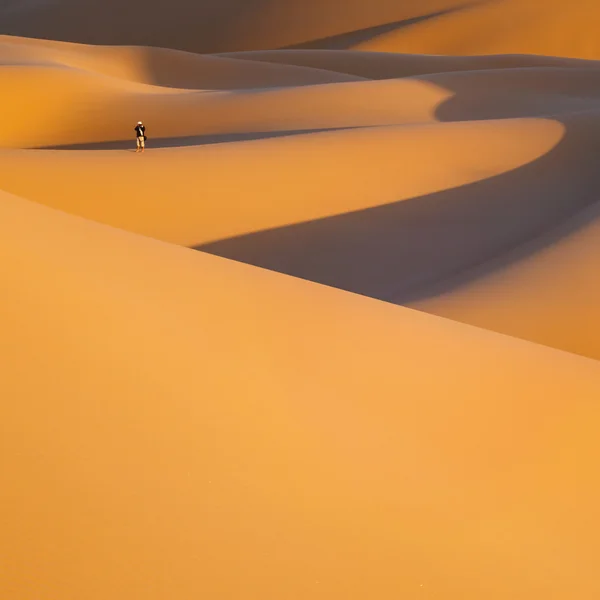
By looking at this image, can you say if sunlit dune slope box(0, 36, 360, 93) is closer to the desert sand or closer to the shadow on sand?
the desert sand

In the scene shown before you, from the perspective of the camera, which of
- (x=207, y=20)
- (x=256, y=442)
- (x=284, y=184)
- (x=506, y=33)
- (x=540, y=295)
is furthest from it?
(x=207, y=20)

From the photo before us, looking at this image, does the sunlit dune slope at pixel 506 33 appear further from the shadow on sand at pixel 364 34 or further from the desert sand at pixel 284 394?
the desert sand at pixel 284 394

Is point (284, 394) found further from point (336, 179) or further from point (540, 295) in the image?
point (336, 179)

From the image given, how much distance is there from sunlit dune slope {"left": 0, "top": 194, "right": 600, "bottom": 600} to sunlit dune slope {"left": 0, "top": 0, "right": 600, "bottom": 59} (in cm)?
2630

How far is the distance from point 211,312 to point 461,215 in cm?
612

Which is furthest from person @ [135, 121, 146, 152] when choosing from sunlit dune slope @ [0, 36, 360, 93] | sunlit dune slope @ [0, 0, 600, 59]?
sunlit dune slope @ [0, 0, 600, 59]

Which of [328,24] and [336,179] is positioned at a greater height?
[328,24]

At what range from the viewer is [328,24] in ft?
103

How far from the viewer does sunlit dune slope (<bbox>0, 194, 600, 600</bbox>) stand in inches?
81.6

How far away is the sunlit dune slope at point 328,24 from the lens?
2905cm

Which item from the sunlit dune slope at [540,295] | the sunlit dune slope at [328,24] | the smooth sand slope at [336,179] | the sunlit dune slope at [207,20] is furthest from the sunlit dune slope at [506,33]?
the sunlit dune slope at [540,295]

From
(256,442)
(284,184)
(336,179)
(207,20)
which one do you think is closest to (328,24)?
(207,20)

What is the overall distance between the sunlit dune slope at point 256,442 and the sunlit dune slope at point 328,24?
86.3 ft

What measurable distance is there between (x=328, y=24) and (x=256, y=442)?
1204 inches
